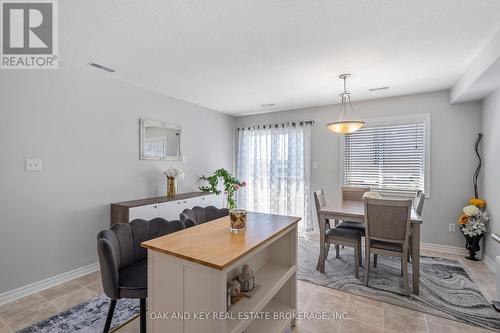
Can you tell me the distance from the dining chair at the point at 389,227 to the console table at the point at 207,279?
45.5 inches

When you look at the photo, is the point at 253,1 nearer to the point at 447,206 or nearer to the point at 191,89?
the point at 191,89

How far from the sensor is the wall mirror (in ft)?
11.5

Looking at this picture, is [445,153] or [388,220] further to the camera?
[445,153]

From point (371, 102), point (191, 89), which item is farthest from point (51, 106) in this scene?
point (371, 102)

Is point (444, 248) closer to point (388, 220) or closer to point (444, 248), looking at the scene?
point (444, 248)

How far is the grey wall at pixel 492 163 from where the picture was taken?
2846mm

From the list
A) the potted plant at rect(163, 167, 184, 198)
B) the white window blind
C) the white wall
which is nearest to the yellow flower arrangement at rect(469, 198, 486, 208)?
the white window blind

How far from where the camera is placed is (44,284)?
251 centimetres

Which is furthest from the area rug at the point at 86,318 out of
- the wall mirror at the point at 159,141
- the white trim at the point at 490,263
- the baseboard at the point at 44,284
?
the white trim at the point at 490,263

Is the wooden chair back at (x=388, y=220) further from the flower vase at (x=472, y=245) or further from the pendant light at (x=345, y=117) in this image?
the flower vase at (x=472, y=245)

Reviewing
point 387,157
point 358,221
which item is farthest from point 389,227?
point 387,157

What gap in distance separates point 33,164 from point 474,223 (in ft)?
17.4

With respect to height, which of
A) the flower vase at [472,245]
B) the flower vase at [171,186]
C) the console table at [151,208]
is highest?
the flower vase at [171,186]

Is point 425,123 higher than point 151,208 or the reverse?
higher
